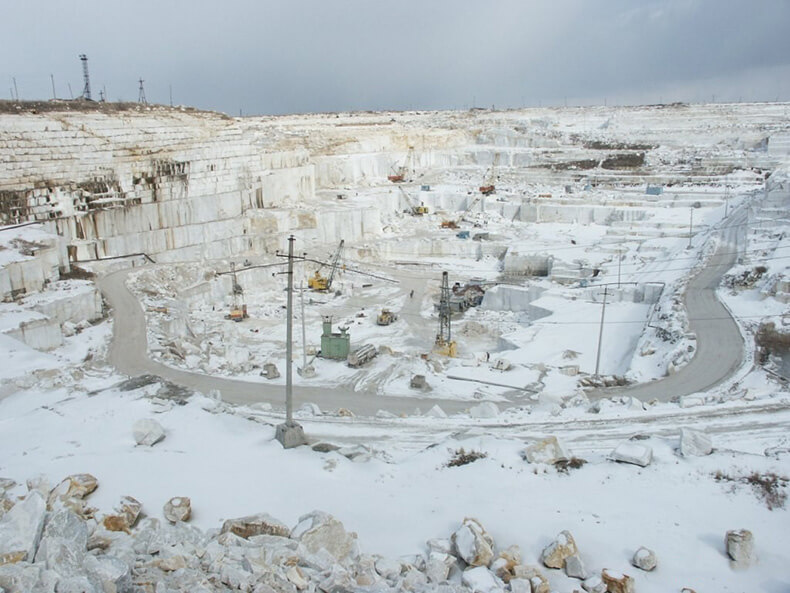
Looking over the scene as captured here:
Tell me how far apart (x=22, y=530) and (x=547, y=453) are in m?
6.13

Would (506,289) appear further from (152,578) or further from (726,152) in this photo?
(726,152)

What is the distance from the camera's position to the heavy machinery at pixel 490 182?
152ft

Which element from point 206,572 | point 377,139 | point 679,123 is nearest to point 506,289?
point 206,572

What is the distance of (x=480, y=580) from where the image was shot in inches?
234

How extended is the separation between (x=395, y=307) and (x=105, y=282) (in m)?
12.5

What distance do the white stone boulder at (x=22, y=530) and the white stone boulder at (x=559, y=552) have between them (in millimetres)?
4962

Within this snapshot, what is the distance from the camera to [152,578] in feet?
17.5

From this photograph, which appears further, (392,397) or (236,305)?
(236,305)

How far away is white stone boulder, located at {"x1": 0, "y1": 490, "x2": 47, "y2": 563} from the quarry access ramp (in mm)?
8847

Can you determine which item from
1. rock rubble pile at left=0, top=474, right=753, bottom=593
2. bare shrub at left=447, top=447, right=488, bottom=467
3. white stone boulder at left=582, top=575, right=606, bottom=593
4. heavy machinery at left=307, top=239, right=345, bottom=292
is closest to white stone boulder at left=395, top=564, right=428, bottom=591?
rock rubble pile at left=0, top=474, right=753, bottom=593

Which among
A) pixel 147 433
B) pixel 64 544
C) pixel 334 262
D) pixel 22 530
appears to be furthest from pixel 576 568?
pixel 334 262

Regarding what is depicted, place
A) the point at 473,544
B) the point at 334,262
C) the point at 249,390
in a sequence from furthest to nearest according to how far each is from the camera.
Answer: the point at 334,262
the point at 249,390
the point at 473,544

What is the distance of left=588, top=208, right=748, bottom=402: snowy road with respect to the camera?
A: 15.1 m

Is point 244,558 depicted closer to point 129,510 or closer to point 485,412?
point 129,510
